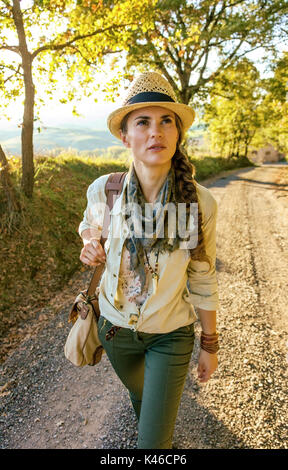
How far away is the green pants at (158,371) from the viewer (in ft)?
5.39

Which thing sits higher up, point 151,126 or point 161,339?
point 151,126

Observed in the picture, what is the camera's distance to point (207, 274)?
180 centimetres

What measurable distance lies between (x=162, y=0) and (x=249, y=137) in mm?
31757

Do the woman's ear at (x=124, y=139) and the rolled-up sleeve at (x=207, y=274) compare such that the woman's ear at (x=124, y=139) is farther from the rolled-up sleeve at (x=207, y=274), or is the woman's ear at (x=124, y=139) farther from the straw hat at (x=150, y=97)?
the rolled-up sleeve at (x=207, y=274)

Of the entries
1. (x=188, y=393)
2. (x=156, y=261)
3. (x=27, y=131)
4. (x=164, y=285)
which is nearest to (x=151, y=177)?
(x=156, y=261)

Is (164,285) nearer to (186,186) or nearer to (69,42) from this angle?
(186,186)

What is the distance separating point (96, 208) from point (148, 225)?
0.50 m

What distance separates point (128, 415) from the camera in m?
2.92

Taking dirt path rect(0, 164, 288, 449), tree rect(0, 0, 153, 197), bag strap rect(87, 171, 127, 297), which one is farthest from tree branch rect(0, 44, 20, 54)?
bag strap rect(87, 171, 127, 297)

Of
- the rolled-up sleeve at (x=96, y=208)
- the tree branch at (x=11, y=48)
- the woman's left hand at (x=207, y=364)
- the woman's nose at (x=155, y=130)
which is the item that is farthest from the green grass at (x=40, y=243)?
the woman's nose at (x=155, y=130)

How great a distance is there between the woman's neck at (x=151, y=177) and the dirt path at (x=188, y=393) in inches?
89.1

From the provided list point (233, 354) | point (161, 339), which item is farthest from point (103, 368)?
point (161, 339)

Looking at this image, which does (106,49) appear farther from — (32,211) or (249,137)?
(249,137)
